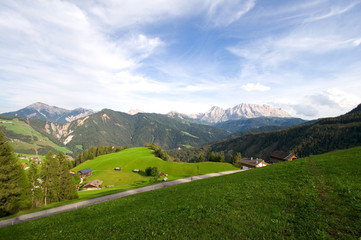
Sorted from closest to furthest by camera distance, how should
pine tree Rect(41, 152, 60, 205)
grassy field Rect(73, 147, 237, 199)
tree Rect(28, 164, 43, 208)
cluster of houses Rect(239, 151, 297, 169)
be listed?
tree Rect(28, 164, 43, 208)
pine tree Rect(41, 152, 60, 205)
grassy field Rect(73, 147, 237, 199)
cluster of houses Rect(239, 151, 297, 169)

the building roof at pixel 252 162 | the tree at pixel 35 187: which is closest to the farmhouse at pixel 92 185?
the tree at pixel 35 187

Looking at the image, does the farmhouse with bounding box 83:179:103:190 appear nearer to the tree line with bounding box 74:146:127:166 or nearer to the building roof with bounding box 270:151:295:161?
the tree line with bounding box 74:146:127:166

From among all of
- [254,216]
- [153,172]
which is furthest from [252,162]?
[254,216]

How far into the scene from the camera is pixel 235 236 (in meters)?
11.8

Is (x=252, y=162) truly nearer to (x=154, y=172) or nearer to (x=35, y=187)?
(x=154, y=172)

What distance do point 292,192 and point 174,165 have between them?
10092 cm

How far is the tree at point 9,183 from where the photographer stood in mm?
32344

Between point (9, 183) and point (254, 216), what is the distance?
4821 cm

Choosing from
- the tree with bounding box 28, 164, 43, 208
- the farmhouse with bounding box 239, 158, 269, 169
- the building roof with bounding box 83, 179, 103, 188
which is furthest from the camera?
the farmhouse with bounding box 239, 158, 269, 169

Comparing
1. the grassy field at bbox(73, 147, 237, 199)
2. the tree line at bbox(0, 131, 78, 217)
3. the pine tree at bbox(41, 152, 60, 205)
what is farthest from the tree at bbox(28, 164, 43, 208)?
the grassy field at bbox(73, 147, 237, 199)

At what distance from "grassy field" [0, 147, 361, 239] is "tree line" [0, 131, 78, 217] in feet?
60.7

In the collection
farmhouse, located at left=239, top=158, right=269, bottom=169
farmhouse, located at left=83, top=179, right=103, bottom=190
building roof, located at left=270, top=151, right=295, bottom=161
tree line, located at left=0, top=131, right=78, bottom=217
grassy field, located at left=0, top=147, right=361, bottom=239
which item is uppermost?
grassy field, located at left=0, top=147, right=361, bottom=239

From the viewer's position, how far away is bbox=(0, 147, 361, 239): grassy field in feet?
37.9

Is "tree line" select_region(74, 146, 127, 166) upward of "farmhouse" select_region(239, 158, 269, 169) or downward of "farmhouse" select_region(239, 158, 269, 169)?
downward
